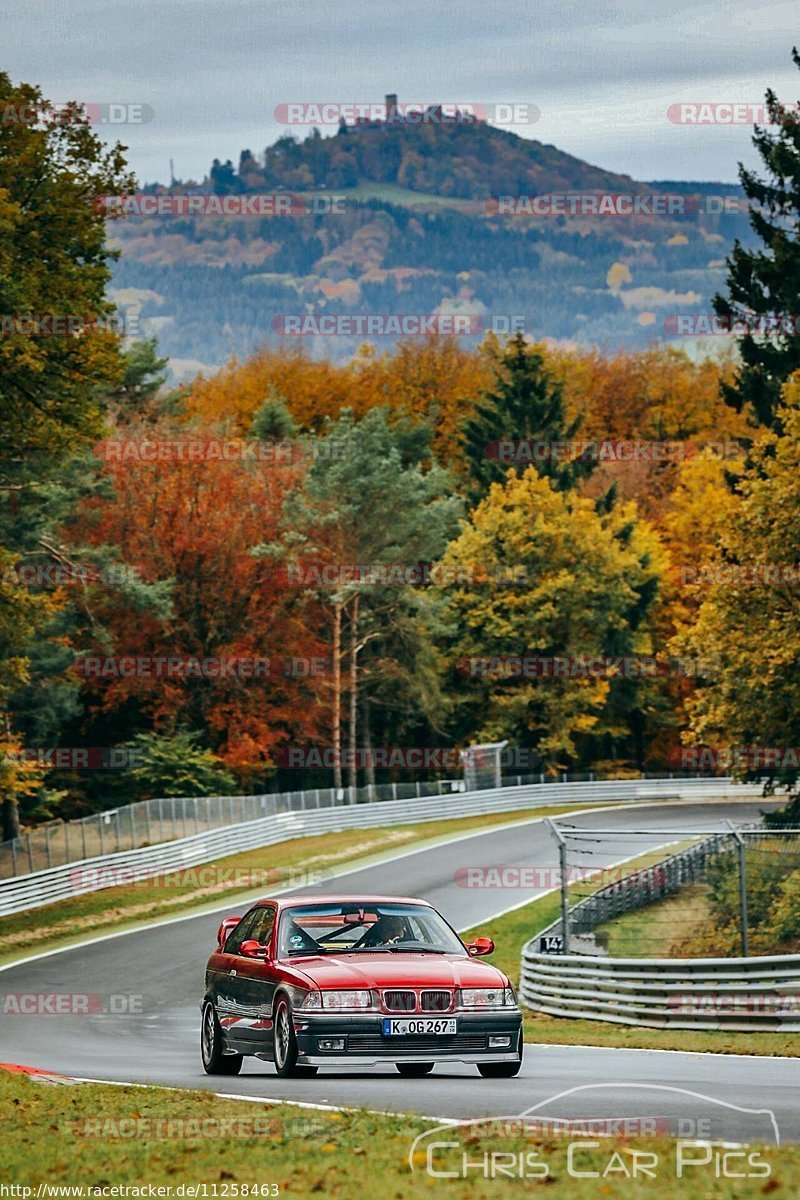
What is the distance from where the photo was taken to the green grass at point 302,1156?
8.12m

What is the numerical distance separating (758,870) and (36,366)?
18.1m

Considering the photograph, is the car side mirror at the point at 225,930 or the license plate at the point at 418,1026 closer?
the license plate at the point at 418,1026

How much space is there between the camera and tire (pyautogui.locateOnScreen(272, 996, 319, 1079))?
14.0m

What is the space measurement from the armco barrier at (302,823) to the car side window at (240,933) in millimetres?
27280

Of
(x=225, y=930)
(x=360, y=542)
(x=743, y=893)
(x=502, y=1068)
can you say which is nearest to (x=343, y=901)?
(x=502, y=1068)

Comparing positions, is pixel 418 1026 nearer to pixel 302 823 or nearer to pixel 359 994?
pixel 359 994

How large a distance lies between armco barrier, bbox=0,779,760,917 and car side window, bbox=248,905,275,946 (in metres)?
27.8

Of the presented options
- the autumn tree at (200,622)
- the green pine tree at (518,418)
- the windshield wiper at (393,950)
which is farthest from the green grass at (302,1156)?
the green pine tree at (518,418)

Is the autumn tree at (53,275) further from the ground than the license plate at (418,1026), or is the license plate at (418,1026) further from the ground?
the autumn tree at (53,275)

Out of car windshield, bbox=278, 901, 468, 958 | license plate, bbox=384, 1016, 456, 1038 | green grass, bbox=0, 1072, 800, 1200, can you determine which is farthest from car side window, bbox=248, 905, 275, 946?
green grass, bbox=0, 1072, 800, 1200

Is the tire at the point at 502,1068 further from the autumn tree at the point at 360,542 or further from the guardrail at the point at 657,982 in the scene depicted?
the autumn tree at the point at 360,542

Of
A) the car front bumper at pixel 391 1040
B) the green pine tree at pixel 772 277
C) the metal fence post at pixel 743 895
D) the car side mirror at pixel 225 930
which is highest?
the green pine tree at pixel 772 277

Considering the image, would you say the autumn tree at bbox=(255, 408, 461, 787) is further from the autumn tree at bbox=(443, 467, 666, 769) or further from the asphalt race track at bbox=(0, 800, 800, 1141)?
the asphalt race track at bbox=(0, 800, 800, 1141)

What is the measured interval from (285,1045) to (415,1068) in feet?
5.13
